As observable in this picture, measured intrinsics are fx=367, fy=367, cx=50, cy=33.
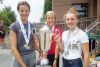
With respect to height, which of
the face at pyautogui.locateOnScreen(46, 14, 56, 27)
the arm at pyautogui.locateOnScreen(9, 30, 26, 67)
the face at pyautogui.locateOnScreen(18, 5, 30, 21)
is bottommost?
the arm at pyautogui.locateOnScreen(9, 30, 26, 67)

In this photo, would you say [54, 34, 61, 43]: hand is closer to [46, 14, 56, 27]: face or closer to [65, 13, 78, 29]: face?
[65, 13, 78, 29]: face

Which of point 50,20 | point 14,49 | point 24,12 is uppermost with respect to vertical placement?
point 24,12

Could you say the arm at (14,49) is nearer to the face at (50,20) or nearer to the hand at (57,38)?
the hand at (57,38)

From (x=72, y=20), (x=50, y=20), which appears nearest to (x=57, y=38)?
(x=72, y=20)

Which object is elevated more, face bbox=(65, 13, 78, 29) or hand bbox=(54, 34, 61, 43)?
face bbox=(65, 13, 78, 29)

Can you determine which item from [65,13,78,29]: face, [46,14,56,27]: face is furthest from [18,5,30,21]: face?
[46,14,56,27]: face

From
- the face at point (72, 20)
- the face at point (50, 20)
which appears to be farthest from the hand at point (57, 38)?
the face at point (50, 20)

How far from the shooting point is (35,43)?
16.9ft

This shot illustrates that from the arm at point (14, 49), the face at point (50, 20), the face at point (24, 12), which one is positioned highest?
the face at point (24, 12)

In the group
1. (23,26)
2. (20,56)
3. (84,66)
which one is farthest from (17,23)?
(84,66)

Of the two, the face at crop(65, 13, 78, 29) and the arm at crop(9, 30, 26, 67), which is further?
the face at crop(65, 13, 78, 29)

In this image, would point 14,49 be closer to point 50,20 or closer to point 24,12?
point 24,12

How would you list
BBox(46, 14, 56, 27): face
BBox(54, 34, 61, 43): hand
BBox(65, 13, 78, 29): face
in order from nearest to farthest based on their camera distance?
BBox(65, 13, 78, 29): face
BBox(54, 34, 61, 43): hand
BBox(46, 14, 56, 27): face

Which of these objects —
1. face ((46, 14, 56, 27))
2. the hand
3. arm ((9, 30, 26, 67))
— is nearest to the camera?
arm ((9, 30, 26, 67))
